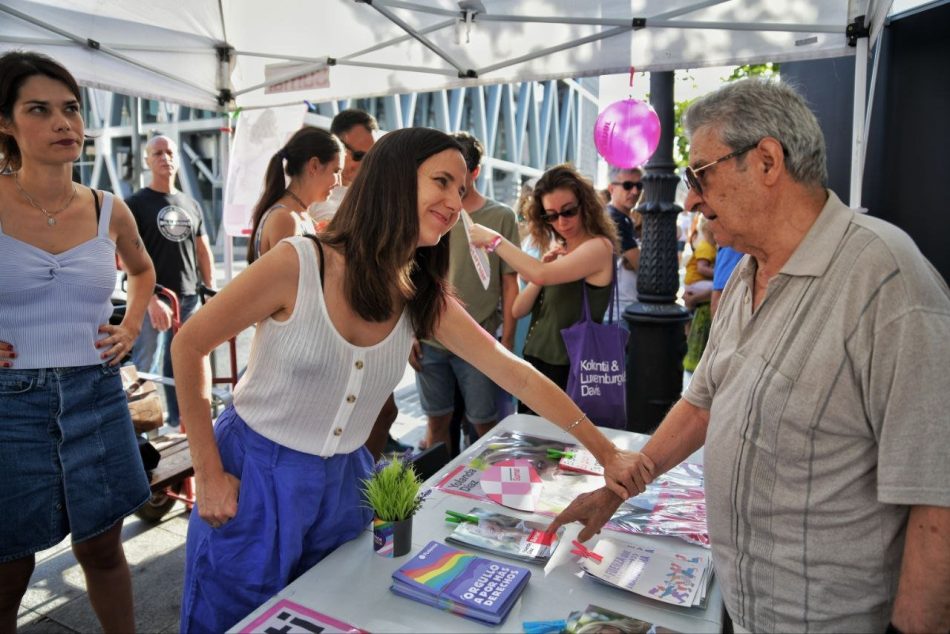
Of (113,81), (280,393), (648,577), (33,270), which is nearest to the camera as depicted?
(648,577)

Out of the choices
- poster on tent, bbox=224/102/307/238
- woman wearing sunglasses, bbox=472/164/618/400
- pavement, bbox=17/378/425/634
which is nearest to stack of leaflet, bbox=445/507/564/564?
woman wearing sunglasses, bbox=472/164/618/400

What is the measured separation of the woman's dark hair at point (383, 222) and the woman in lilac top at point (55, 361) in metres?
0.98

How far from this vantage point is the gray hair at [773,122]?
1250mm

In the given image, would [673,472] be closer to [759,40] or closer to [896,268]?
[896,268]

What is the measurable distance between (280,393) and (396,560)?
0.49 meters

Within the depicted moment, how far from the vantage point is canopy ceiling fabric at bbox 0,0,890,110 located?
11.5 feet

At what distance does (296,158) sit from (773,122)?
2356 millimetres

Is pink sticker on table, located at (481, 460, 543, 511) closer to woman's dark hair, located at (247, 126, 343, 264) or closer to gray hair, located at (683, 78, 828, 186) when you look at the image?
gray hair, located at (683, 78, 828, 186)

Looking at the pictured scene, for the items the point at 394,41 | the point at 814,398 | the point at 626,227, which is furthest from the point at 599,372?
the point at 394,41

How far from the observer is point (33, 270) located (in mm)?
1916

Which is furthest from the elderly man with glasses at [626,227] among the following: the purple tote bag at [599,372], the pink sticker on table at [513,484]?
the pink sticker on table at [513,484]

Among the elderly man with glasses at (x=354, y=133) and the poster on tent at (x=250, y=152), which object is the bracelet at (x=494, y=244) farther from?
the poster on tent at (x=250, y=152)

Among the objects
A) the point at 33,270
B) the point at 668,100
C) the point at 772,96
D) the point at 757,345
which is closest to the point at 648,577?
the point at 757,345

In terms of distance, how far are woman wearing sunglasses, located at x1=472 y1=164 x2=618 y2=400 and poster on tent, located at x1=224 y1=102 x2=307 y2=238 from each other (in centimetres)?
241
